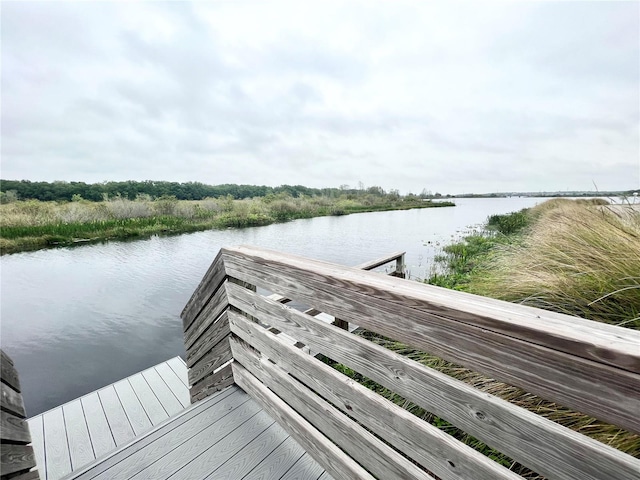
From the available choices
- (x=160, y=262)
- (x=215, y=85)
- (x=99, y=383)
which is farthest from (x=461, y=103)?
(x=99, y=383)

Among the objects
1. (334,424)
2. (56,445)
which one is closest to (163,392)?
(56,445)

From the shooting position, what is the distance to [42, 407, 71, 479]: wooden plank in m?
2.15

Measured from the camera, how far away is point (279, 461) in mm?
1373

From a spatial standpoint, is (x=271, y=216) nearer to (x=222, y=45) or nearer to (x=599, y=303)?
(x=222, y=45)

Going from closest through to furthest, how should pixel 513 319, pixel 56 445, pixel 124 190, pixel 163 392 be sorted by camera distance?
pixel 513 319, pixel 56 445, pixel 163 392, pixel 124 190

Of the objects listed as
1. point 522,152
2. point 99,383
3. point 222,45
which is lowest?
point 99,383

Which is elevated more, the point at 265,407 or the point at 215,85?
the point at 215,85

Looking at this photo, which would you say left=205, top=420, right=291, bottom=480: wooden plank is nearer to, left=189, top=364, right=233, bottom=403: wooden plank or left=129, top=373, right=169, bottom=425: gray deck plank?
left=189, top=364, right=233, bottom=403: wooden plank

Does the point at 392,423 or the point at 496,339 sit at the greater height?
the point at 496,339

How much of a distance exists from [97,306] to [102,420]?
17.0 ft

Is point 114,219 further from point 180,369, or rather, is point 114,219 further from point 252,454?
point 252,454

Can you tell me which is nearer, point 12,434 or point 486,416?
point 486,416

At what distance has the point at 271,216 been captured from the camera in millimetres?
24719

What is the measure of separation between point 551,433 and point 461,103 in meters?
15.6
